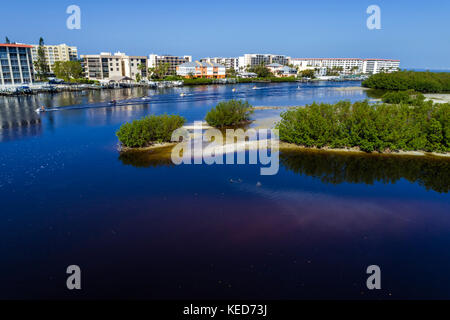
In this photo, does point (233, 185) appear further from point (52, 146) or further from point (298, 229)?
point (52, 146)

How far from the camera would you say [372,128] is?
3484 centimetres

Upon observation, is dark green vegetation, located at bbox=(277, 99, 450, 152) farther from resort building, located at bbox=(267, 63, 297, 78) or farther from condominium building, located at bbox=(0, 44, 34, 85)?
resort building, located at bbox=(267, 63, 297, 78)

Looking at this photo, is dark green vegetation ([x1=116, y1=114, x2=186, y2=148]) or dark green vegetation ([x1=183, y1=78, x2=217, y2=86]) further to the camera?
dark green vegetation ([x1=183, y1=78, x2=217, y2=86])

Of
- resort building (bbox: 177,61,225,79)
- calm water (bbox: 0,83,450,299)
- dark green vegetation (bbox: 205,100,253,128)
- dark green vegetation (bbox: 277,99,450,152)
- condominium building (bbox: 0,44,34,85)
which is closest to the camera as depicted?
calm water (bbox: 0,83,450,299)

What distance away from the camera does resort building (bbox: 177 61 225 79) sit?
151 m

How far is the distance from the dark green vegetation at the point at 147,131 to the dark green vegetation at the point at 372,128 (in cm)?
1376

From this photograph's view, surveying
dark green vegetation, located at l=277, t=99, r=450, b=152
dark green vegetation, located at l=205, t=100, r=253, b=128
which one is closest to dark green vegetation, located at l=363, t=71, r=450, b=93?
dark green vegetation, located at l=277, t=99, r=450, b=152

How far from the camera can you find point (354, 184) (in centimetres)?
2714

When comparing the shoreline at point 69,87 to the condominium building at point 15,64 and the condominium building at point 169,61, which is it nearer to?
the condominium building at point 15,64

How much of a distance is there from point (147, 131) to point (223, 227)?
69.6 ft

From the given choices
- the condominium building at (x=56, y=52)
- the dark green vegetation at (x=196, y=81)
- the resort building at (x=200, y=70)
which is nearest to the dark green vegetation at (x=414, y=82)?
the dark green vegetation at (x=196, y=81)

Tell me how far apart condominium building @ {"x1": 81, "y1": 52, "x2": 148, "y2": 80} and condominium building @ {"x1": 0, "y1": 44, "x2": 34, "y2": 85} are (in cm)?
3343

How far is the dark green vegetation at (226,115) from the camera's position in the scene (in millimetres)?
48688

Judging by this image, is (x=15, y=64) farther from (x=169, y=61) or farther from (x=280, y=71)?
(x=280, y=71)
